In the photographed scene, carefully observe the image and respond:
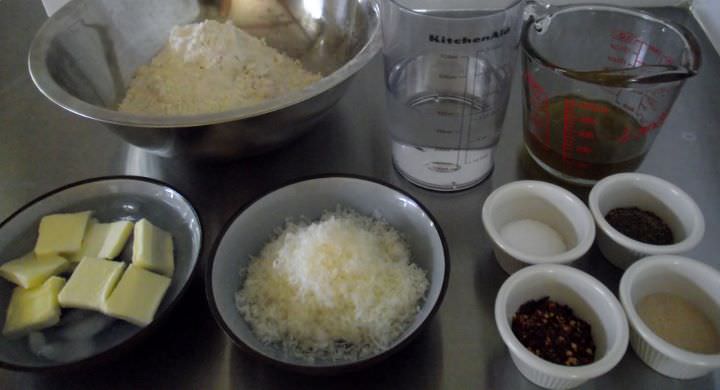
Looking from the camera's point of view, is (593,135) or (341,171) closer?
(593,135)

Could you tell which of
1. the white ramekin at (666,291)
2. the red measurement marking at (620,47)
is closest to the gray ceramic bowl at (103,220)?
the white ramekin at (666,291)

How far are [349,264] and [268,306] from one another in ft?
0.33

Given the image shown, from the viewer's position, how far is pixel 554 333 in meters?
0.54

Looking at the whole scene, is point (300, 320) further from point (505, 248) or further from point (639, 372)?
point (639, 372)

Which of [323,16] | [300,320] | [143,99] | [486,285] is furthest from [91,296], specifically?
[323,16]

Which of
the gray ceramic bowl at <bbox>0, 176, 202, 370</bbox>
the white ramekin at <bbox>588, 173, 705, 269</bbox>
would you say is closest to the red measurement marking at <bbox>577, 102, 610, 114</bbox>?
the white ramekin at <bbox>588, 173, 705, 269</bbox>

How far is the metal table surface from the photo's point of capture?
58 cm

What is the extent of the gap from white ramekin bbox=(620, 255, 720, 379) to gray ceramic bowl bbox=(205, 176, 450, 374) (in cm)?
18

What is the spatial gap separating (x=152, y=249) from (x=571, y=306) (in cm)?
46

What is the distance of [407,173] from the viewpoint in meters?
0.76

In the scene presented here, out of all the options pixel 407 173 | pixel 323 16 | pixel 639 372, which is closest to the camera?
pixel 639 372

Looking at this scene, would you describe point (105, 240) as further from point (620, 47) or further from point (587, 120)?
point (620, 47)

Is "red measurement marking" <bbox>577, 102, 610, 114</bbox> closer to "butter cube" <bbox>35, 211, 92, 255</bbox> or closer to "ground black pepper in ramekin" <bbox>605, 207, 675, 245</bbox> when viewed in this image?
"ground black pepper in ramekin" <bbox>605, 207, 675, 245</bbox>

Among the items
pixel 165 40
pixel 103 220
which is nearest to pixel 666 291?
pixel 103 220
